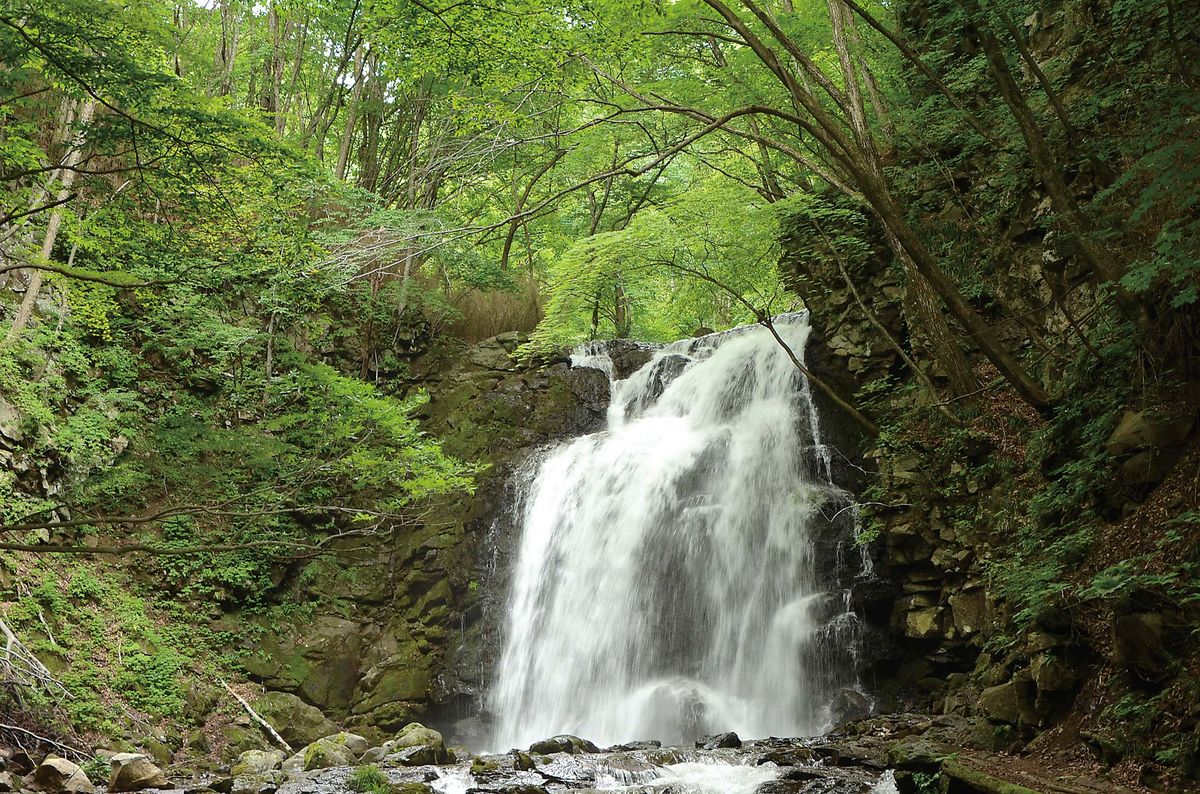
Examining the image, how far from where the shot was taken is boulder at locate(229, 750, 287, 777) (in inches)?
337

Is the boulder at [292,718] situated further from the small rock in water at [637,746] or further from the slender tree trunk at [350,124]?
the slender tree trunk at [350,124]

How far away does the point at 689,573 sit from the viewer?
36.9ft

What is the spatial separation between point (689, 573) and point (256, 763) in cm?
588

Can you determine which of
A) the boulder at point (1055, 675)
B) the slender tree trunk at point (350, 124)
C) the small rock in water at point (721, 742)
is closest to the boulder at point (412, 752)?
the small rock in water at point (721, 742)

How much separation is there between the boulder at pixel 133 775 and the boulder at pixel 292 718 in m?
2.85

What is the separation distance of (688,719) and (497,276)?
378 inches

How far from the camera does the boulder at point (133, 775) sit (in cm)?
739

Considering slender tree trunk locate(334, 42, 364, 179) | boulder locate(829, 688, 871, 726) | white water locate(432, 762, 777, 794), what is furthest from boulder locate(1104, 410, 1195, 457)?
slender tree trunk locate(334, 42, 364, 179)

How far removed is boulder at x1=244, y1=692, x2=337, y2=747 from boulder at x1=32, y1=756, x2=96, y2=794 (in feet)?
11.9

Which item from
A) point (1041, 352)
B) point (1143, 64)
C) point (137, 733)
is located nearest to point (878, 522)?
point (1041, 352)

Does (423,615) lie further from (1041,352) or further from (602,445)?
(1041,352)

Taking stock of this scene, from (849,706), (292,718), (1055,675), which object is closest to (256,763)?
(292,718)

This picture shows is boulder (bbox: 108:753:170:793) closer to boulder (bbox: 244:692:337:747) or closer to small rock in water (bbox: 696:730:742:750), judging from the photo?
boulder (bbox: 244:692:337:747)

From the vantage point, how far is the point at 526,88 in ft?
28.3
